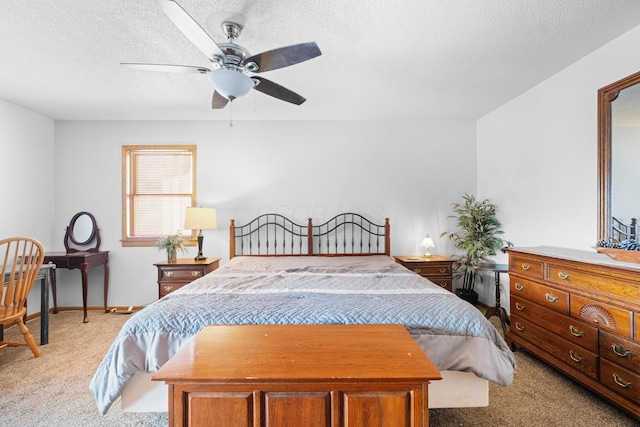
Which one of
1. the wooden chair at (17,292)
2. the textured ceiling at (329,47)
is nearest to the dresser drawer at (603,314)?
the textured ceiling at (329,47)

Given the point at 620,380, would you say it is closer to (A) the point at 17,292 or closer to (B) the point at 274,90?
(B) the point at 274,90

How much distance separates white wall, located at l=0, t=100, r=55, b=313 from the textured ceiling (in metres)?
0.28

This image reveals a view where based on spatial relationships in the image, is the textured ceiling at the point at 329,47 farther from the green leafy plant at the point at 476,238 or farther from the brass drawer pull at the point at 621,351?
the brass drawer pull at the point at 621,351

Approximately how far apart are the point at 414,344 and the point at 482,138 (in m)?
3.74

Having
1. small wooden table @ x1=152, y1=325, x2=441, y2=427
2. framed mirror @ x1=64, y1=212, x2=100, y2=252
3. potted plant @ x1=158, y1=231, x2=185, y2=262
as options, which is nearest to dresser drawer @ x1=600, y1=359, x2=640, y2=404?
small wooden table @ x1=152, y1=325, x2=441, y2=427

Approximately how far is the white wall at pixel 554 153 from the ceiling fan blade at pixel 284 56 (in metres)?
2.48

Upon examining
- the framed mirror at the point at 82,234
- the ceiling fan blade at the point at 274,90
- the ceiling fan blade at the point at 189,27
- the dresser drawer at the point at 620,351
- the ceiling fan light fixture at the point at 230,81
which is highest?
the ceiling fan blade at the point at 189,27

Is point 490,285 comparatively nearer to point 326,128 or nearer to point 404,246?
point 404,246

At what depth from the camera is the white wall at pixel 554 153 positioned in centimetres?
250

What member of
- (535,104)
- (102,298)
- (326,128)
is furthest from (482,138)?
(102,298)

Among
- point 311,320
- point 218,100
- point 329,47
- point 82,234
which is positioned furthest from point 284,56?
point 82,234

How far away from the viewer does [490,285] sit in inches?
153

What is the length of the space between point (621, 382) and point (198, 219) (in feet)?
12.9

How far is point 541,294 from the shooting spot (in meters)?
2.38
